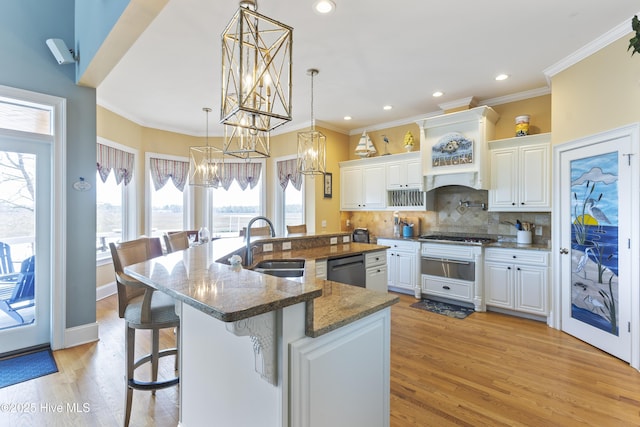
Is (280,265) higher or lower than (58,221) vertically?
lower

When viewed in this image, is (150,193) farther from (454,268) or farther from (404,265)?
(454,268)

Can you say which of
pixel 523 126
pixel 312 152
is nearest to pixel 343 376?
pixel 312 152

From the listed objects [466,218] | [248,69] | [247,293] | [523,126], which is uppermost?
[523,126]

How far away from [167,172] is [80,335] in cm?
347

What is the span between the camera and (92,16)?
102 inches

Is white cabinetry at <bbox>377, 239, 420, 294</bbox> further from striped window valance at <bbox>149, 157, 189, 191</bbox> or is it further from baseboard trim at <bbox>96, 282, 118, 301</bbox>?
baseboard trim at <bbox>96, 282, 118, 301</bbox>

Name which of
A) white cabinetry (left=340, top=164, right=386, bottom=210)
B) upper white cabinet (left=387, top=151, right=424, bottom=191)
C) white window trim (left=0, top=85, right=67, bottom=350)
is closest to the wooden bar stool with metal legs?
white window trim (left=0, top=85, right=67, bottom=350)

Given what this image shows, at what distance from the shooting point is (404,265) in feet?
16.3

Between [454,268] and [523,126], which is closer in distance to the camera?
[523,126]

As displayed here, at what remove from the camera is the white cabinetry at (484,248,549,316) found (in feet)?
12.4

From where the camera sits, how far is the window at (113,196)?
187 inches

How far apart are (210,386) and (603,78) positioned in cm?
415

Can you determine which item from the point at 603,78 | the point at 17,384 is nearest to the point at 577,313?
the point at 603,78

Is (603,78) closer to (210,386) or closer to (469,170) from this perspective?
(469,170)
